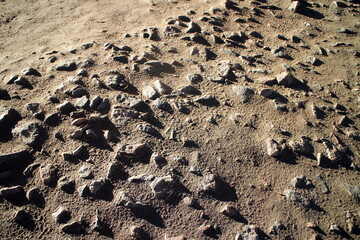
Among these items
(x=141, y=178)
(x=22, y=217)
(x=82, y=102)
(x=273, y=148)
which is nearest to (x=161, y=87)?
(x=82, y=102)

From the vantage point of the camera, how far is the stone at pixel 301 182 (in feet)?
8.51

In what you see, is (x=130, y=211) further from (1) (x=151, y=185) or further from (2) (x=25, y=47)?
(2) (x=25, y=47)

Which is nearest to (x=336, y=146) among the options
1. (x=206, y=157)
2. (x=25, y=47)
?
(x=206, y=157)

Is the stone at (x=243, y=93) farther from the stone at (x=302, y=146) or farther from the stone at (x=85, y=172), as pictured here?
the stone at (x=85, y=172)

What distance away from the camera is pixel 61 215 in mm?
2400

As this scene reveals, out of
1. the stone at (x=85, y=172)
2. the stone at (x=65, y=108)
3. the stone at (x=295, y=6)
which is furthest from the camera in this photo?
the stone at (x=295, y=6)

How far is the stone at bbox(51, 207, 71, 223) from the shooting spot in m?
2.39

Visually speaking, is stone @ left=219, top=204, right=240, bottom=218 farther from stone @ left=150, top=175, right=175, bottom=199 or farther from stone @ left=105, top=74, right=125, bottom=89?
stone @ left=105, top=74, right=125, bottom=89

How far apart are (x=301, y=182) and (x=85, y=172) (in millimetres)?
1968

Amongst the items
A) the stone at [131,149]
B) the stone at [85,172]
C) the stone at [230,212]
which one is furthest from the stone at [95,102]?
the stone at [230,212]

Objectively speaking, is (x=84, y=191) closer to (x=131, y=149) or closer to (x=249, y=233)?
(x=131, y=149)

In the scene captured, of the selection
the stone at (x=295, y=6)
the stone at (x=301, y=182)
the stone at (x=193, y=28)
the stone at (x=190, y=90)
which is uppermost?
the stone at (x=193, y=28)

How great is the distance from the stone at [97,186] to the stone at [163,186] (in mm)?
433

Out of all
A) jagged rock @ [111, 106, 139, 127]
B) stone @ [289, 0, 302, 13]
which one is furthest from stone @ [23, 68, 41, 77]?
stone @ [289, 0, 302, 13]
